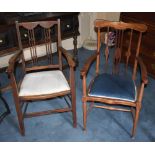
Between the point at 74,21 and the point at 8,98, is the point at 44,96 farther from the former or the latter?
the point at 74,21

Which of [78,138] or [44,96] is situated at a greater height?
[44,96]

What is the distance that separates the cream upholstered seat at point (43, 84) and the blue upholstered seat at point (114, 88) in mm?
247

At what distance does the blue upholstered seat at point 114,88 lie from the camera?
1721 millimetres

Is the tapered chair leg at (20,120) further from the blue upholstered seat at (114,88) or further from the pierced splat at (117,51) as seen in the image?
the pierced splat at (117,51)

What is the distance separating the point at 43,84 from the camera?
5.97 ft

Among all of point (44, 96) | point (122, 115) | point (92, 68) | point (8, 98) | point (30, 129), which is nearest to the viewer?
point (44, 96)

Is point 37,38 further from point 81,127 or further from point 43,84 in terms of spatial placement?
point 81,127

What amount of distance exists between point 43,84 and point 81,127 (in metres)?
0.57

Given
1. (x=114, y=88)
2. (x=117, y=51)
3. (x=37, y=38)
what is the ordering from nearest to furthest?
(x=114, y=88) < (x=117, y=51) < (x=37, y=38)

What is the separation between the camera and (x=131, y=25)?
1804 millimetres

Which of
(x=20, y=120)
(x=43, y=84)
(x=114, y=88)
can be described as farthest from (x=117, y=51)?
(x=20, y=120)

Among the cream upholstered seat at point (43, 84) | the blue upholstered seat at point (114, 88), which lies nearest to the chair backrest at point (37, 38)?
the cream upholstered seat at point (43, 84)
